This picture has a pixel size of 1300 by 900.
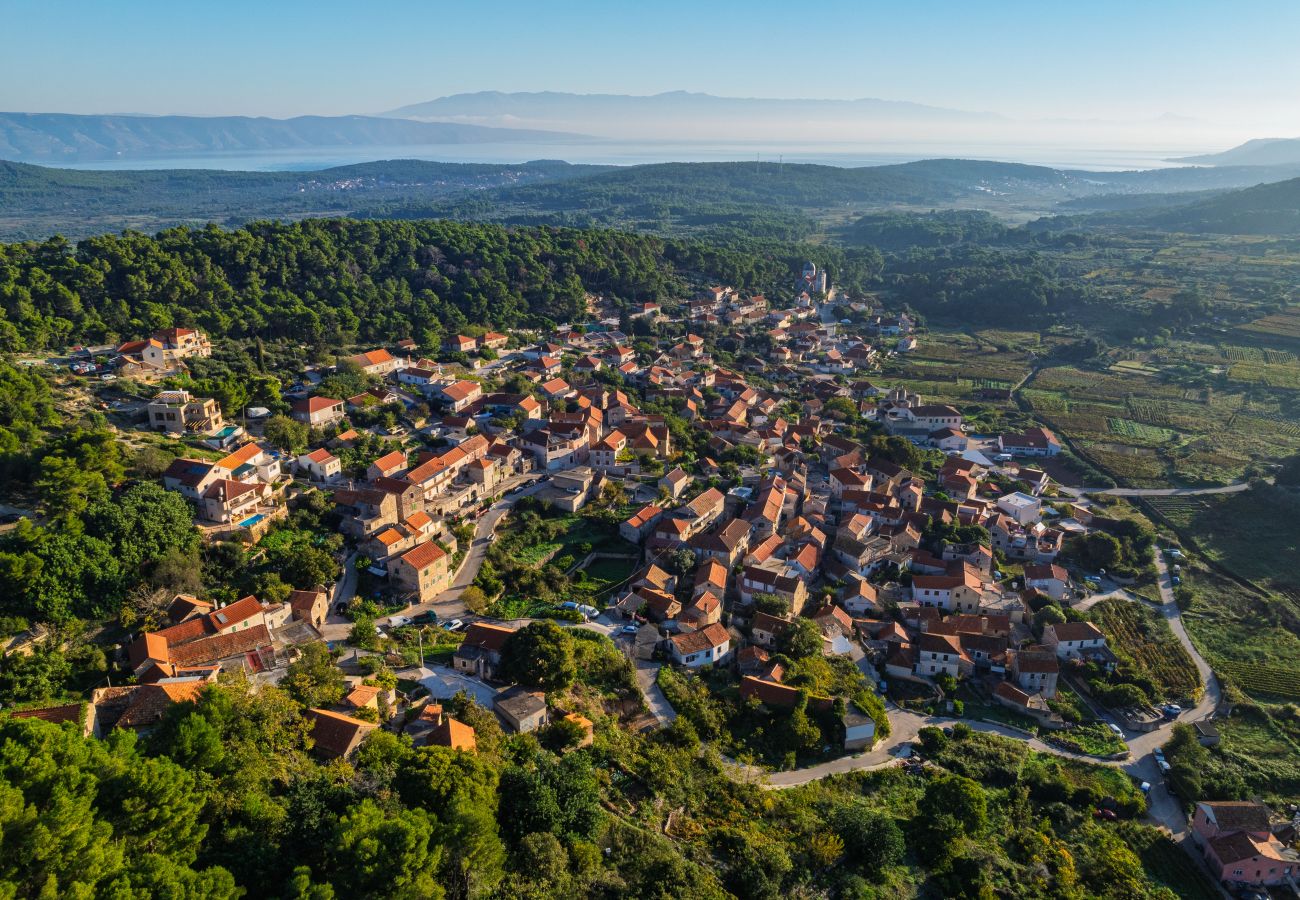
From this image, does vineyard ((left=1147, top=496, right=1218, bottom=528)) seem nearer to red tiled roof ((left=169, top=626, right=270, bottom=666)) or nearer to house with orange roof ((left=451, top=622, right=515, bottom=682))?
house with orange roof ((left=451, top=622, right=515, bottom=682))

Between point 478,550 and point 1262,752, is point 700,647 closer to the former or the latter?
point 478,550

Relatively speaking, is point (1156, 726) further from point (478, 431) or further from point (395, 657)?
point (478, 431)

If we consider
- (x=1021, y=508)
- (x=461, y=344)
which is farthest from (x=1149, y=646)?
(x=461, y=344)

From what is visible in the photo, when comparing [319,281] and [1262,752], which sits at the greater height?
[319,281]

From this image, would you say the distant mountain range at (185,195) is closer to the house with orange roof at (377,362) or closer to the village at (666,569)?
the house with orange roof at (377,362)

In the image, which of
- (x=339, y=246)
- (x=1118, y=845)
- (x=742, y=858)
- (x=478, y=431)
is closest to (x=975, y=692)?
(x=1118, y=845)

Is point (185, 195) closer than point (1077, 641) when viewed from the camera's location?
No

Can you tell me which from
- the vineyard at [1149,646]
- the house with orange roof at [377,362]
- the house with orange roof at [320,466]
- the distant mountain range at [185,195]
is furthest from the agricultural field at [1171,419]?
the distant mountain range at [185,195]
